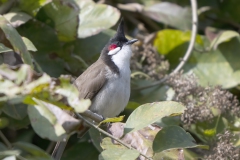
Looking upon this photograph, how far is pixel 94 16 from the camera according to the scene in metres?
2.91

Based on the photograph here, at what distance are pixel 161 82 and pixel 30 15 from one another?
32.5 inches

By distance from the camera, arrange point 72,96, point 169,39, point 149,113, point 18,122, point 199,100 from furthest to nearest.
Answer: point 169,39, point 199,100, point 18,122, point 149,113, point 72,96

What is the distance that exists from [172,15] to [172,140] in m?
1.71

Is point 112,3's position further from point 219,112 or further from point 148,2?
point 219,112

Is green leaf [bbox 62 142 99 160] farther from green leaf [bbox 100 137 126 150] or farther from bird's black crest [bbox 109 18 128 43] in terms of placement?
green leaf [bbox 100 137 126 150]

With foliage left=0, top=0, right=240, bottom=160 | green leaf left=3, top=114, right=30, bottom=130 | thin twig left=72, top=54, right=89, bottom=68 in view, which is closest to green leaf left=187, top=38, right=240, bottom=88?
foliage left=0, top=0, right=240, bottom=160

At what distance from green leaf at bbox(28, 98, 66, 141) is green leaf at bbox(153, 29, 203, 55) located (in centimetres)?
189

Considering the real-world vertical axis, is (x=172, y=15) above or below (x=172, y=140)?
below

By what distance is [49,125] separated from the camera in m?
1.42

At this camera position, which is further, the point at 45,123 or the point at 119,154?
the point at 119,154

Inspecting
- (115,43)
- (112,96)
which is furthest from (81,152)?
(115,43)

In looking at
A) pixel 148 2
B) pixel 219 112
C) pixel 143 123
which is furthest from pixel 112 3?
pixel 143 123

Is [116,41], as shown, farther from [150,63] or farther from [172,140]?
[172,140]

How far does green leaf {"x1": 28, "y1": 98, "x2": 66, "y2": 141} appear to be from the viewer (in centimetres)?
140
